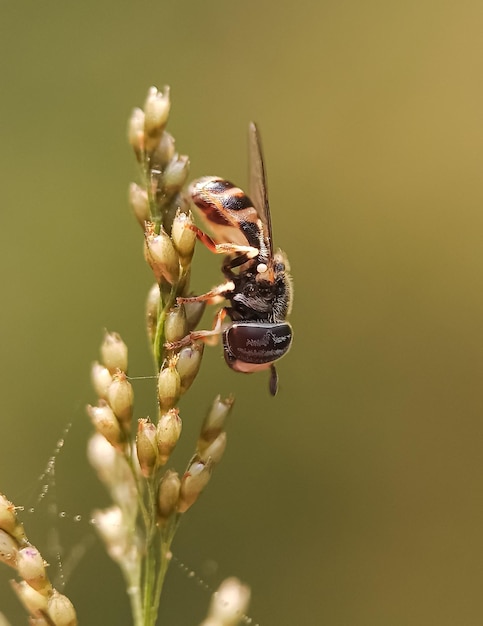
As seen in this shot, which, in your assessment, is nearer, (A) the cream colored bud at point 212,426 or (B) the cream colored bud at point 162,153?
(A) the cream colored bud at point 212,426

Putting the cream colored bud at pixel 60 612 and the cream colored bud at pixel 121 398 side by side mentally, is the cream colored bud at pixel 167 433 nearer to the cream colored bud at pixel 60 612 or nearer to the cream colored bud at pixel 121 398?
the cream colored bud at pixel 121 398

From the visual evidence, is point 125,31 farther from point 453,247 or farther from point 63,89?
point 453,247

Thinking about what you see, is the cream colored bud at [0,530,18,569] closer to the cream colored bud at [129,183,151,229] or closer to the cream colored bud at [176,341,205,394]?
the cream colored bud at [176,341,205,394]

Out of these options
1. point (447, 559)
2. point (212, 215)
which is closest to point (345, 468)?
point (447, 559)

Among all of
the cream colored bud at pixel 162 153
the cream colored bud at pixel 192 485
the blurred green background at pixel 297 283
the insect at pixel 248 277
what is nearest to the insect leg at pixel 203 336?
the insect at pixel 248 277

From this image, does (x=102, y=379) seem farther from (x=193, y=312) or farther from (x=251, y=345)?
(x=251, y=345)

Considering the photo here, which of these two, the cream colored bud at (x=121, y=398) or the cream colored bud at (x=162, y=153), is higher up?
the cream colored bud at (x=162, y=153)

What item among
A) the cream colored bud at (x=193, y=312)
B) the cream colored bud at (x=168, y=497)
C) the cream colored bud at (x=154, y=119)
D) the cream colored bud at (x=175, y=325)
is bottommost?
the cream colored bud at (x=168, y=497)
